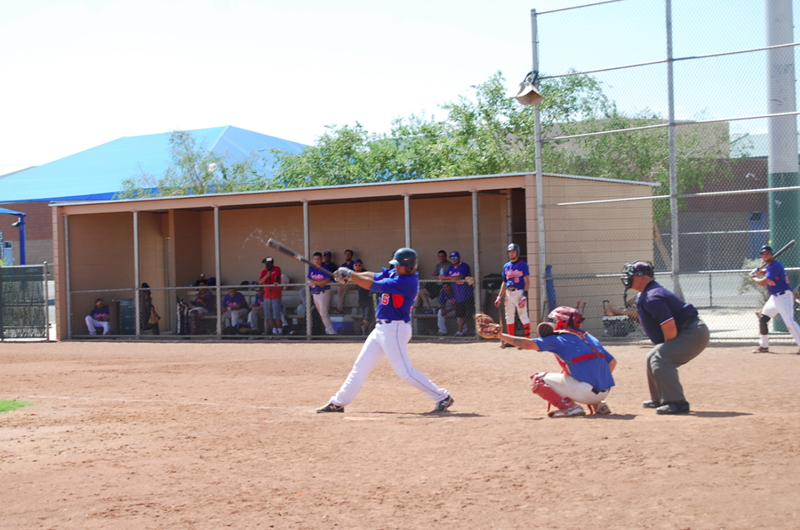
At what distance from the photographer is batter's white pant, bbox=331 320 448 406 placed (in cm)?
768

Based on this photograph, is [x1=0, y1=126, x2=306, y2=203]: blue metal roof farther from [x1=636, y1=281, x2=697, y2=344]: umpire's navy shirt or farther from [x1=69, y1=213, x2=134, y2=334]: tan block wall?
[x1=636, y1=281, x2=697, y2=344]: umpire's navy shirt

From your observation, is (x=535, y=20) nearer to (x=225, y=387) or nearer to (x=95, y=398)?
(x=225, y=387)

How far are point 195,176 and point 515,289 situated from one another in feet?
73.5

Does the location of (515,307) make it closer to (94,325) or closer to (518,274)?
(518,274)

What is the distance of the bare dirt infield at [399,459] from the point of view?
4.60 m

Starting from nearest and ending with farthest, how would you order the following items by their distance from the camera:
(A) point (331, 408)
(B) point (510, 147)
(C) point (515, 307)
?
(A) point (331, 408) < (C) point (515, 307) < (B) point (510, 147)

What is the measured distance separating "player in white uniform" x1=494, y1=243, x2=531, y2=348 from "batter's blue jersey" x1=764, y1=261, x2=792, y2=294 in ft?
12.6

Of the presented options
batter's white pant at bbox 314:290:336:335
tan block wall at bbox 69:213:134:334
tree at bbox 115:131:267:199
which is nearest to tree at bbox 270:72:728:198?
tree at bbox 115:131:267:199

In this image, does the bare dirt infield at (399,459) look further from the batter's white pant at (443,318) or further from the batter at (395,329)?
the batter's white pant at (443,318)

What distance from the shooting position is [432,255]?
18391 millimetres

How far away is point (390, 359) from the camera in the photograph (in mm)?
7758

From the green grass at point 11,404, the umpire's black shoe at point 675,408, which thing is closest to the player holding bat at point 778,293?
the umpire's black shoe at point 675,408

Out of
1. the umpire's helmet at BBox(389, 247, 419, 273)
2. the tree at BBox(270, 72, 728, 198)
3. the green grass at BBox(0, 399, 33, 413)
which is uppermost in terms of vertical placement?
the tree at BBox(270, 72, 728, 198)

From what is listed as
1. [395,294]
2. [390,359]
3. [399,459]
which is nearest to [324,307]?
[390,359]
